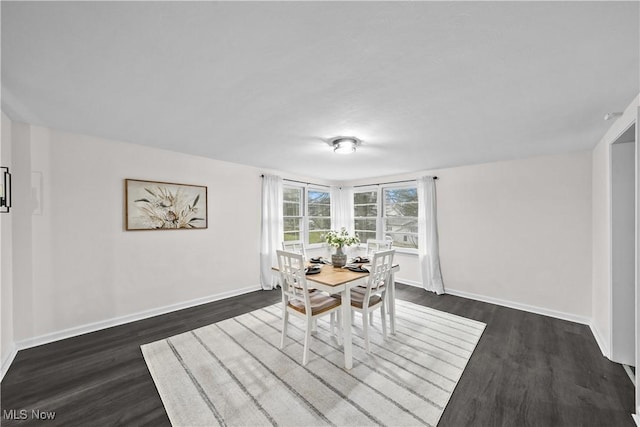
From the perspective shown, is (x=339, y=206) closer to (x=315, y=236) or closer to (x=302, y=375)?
(x=315, y=236)

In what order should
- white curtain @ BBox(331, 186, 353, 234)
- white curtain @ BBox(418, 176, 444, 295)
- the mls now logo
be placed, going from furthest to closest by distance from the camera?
white curtain @ BBox(331, 186, 353, 234), white curtain @ BBox(418, 176, 444, 295), the mls now logo

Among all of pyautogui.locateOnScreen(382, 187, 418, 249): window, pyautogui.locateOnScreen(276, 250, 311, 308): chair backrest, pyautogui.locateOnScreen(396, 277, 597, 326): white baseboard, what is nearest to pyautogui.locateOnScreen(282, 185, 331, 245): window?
pyautogui.locateOnScreen(382, 187, 418, 249): window

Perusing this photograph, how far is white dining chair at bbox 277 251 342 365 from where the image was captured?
231 cm

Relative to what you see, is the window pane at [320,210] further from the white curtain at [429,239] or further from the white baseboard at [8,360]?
the white baseboard at [8,360]

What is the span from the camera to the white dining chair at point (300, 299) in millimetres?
2312

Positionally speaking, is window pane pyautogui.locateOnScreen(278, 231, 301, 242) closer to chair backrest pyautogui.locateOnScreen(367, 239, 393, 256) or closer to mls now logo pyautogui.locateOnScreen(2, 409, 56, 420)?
chair backrest pyautogui.locateOnScreen(367, 239, 393, 256)

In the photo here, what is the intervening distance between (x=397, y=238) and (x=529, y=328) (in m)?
2.62

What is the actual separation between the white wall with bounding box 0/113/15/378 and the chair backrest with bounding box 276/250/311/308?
8.22 ft

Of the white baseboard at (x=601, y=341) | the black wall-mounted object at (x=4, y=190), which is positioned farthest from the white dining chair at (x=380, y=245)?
the black wall-mounted object at (x=4, y=190)

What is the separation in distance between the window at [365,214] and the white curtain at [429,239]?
3.62 feet

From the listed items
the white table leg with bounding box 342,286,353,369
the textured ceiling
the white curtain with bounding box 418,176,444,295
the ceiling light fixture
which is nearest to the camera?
the textured ceiling

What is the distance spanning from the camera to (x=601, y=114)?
6.89 feet

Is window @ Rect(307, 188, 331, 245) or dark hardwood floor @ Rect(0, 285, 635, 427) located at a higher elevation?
window @ Rect(307, 188, 331, 245)

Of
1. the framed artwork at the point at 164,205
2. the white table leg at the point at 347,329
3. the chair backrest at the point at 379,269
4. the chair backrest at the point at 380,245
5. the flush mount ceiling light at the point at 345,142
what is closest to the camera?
the white table leg at the point at 347,329
